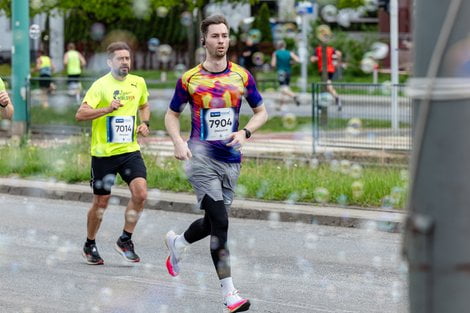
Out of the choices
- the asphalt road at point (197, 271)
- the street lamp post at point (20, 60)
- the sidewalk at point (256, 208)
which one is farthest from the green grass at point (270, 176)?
the street lamp post at point (20, 60)

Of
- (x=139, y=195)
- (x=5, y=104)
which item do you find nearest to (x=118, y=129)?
(x=139, y=195)

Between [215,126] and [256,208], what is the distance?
470 cm

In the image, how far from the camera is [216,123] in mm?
7152

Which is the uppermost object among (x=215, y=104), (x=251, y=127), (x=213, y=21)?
(x=213, y=21)

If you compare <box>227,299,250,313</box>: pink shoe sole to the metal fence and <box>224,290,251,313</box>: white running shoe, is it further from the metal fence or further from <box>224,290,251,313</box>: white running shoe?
the metal fence

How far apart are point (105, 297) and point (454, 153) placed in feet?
17.4

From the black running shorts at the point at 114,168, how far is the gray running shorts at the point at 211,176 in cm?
157

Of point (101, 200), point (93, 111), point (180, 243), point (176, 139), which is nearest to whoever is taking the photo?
point (176, 139)

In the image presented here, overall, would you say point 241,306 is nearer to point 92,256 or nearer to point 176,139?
point 176,139

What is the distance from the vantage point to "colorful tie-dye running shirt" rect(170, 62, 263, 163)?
7.14 m

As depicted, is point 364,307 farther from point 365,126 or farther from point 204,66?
point 365,126

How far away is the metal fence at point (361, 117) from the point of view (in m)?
15.8

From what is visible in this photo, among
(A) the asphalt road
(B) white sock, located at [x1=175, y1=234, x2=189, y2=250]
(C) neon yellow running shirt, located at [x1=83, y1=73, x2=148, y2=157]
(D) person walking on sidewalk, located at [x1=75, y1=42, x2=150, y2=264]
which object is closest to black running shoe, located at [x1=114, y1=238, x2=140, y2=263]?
(A) the asphalt road

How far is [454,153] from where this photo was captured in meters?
2.50
